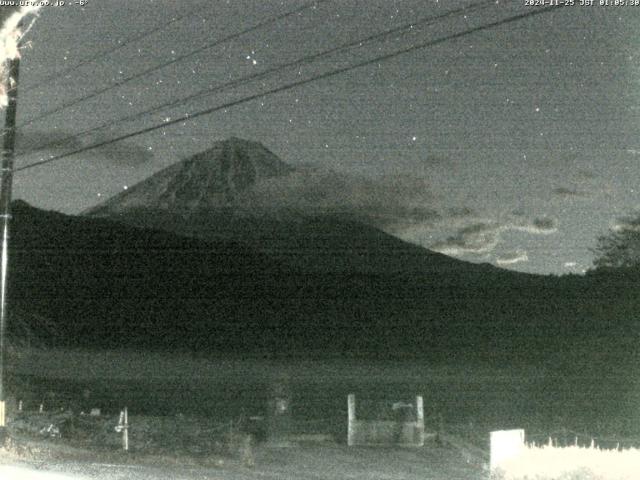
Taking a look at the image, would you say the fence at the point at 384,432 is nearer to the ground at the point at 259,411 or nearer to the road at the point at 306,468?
the ground at the point at 259,411

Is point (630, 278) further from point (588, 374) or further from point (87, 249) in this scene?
point (87, 249)

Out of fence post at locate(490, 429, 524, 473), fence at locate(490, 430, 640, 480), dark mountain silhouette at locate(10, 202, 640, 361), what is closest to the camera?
fence at locate(490, 430, 640, 480)

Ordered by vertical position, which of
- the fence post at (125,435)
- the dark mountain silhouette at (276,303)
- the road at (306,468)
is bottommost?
the road at (306,468)

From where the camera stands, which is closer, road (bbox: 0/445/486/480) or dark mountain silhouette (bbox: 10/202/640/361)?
road (bbox: 0/445/486/480)

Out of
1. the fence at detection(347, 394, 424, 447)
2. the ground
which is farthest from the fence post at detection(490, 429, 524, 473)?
the fence at detection(347, 394, 424, 447)

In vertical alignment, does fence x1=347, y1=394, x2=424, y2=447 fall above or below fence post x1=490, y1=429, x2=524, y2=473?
below

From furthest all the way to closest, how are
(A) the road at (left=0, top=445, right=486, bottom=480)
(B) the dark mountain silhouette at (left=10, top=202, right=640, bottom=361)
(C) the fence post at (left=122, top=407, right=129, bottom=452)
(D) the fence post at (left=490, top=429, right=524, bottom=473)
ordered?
(B) the dark mountain silhouette at (left=10, top=202, right=640, bottom=361)
(C) the fence post at (left=122, top=407, right=129, bottom=452)
(A) the road at (left=0, top=445, right=486, bottom=480)
(D) the fence post at (left=490, top=429, right=524, bottom=473)

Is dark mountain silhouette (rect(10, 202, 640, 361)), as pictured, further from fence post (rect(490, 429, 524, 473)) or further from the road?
fence post (rect(490, 429, 524, 473))

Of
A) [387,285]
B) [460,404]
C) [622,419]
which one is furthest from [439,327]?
[622,419]

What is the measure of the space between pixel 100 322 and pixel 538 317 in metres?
41.9

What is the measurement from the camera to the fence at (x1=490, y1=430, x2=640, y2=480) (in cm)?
1345

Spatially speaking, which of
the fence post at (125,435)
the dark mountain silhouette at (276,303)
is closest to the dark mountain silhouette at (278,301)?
the dark mountain silhouette at (276,303)

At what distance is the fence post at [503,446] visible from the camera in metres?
14.7

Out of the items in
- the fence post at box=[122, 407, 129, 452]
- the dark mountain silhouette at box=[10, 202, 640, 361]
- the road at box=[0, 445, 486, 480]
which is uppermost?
the dark mountain silhouette at box=[10, 202, 640, 361]
